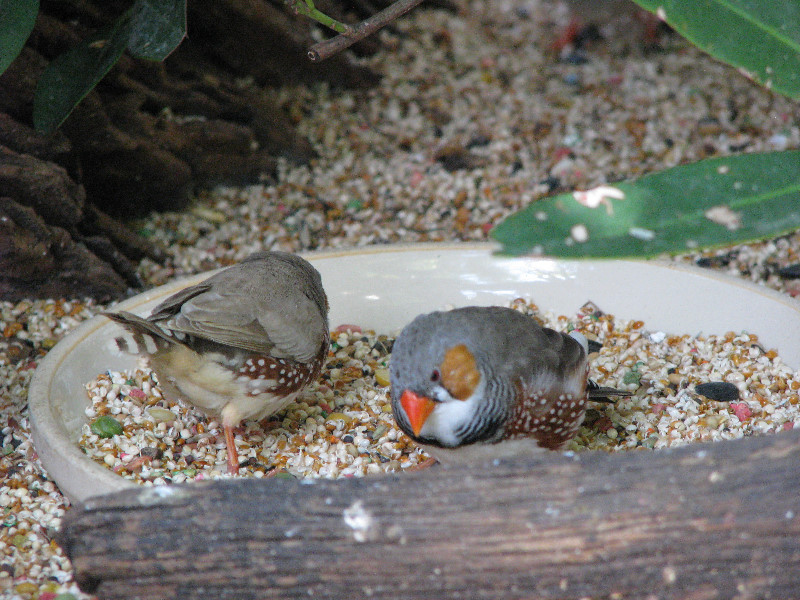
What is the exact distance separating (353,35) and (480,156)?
7.85 ft

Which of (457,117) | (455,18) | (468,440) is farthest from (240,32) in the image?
(468,440)

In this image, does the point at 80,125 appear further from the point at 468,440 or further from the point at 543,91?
the point at 543,91

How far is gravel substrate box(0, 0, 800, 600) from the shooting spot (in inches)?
106

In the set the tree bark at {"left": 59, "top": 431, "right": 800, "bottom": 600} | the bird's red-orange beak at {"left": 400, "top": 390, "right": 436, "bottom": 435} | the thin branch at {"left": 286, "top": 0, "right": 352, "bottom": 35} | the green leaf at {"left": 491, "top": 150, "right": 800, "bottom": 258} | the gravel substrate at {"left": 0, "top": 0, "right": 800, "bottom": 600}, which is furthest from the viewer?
the gravel substrate at {"left": 0, "top": 0, "right": 800, "bottom": 600}

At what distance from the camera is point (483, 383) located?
2.06 metres

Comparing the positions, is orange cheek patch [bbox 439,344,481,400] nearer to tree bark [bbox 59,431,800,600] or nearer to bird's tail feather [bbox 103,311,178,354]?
tree bark [bbox 59,431,800,600]

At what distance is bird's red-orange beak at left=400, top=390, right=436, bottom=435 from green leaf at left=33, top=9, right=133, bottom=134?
5.06 feet

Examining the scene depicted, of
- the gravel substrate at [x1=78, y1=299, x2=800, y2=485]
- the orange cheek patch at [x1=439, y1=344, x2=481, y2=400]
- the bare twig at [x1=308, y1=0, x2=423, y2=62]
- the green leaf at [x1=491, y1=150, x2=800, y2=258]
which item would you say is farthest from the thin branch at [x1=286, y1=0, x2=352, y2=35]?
the gravel substrate at [x1=78, y1=299, x2=800, y2=485]

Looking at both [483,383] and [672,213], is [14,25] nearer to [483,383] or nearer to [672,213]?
[483,383]

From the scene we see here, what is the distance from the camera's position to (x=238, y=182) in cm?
427

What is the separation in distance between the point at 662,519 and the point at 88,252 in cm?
256

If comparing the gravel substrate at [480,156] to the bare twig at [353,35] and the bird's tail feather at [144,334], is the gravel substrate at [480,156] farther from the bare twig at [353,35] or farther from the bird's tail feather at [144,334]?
the bare twig at [353,35]

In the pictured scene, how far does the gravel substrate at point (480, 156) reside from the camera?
270 cm

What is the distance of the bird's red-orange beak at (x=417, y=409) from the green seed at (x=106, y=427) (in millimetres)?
962
